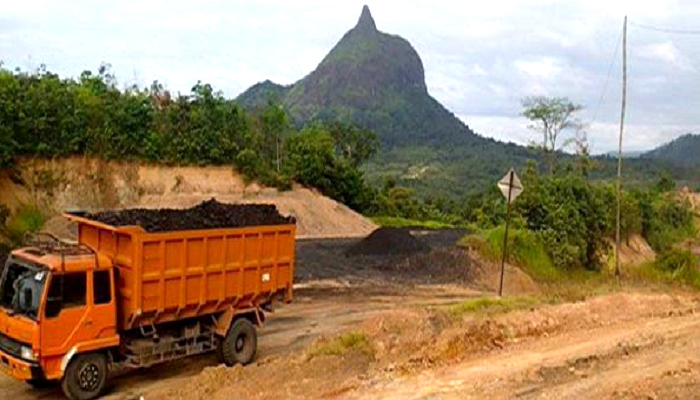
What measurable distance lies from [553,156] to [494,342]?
6061 centimetres

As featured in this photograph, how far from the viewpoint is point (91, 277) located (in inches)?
480

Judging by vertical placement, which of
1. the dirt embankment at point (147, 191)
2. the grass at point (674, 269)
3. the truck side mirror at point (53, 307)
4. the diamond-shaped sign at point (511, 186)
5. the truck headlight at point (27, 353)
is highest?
the diamond-shaped sign at point (511, 186)

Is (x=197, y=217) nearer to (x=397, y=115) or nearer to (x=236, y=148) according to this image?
(x=236, y=148)

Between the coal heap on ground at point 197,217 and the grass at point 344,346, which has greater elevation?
the coal heap on ground at point 197,217

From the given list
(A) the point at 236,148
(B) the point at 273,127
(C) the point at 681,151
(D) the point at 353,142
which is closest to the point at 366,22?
(C) the point at 681,151

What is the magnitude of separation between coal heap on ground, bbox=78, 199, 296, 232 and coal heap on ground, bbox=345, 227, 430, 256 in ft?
67.0

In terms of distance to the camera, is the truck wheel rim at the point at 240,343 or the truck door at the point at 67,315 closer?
the truck door at the point at 67,315

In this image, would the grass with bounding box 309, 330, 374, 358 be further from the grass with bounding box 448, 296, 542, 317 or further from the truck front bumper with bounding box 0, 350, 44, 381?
the truck front bumper with bounding box 0, 350, 44, 381

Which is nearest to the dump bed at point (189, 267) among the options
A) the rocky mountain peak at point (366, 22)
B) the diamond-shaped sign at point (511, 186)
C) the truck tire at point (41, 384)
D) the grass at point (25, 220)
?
the truck tire at point (41, 384)

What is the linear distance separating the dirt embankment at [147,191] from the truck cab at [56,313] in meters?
25.1

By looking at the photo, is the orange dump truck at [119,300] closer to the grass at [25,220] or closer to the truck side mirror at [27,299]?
the truck side mirror at [27,299]

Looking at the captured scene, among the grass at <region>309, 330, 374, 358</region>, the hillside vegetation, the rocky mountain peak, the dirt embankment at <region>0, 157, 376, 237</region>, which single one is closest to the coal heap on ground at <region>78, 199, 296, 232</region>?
the grass at <region>309, 330, 374, 358</region>

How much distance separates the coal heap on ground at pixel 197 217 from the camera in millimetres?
12996

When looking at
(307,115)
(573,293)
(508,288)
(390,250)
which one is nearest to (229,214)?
(573,293)
